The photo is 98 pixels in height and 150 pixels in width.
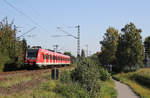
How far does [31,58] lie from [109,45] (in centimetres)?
3291

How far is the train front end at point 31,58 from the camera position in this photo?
3033cm

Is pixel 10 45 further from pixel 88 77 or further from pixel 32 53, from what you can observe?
pixel 88 77

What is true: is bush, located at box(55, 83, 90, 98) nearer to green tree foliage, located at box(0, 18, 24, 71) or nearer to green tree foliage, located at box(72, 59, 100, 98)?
green tree foliage, located at box(72, 59, 100, 98)

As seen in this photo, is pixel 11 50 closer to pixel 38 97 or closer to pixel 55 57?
pixel 55 57

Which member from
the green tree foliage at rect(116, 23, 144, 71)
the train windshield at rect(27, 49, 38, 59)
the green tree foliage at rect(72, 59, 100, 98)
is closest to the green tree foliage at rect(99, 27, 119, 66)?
the green tree foliage at rect(116, 23, 144, 71)

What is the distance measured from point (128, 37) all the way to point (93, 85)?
37643 millimetres

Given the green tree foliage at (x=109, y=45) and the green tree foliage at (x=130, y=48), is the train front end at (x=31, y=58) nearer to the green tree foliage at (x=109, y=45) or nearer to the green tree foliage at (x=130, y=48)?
the green tree foliage at (x=130, y=48)

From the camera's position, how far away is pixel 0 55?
86.8 feet

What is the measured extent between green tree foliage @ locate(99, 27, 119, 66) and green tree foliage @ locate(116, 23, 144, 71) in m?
6.54

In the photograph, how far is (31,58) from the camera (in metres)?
30.7

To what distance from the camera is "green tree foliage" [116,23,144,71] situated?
164 feet

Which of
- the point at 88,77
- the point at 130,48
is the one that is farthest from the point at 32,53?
the point at 130,48

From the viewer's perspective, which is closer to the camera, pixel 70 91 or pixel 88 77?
pixel 70 91

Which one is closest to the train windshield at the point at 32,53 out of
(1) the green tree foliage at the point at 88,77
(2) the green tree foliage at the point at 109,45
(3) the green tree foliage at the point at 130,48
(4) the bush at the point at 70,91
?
(1) the green tree foliage at the point at 88,77
